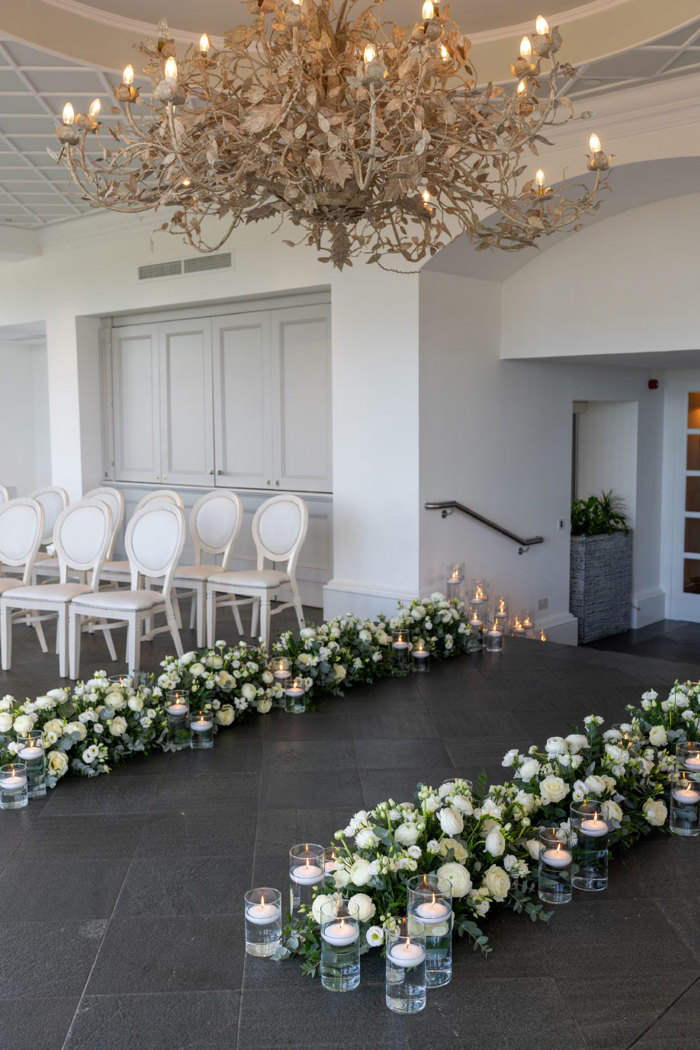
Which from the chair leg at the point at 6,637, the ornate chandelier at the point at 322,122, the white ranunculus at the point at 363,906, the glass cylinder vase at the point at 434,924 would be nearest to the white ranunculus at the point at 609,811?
the glass cylinder vase at the point at 434,924

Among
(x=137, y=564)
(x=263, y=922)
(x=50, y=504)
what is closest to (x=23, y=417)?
(x=50, y=504)

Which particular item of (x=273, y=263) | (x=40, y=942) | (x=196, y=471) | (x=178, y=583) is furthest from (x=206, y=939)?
(x=196, y=471)

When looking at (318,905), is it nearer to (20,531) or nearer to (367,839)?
(367,839)

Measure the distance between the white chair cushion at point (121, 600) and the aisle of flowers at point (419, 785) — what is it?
809 mm

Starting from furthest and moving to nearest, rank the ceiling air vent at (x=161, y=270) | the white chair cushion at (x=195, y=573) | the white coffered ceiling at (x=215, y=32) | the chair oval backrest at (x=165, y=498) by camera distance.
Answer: the ceiling air vent at (x=161, y=270) < the white chair cushion at (x=195, y=573) < the chair oval backrest at (x=165, y=498) < the white coffered ceiling at (x=215, y=32)

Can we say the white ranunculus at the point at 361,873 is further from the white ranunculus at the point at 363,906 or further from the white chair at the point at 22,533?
the white chair at the point at 22,533

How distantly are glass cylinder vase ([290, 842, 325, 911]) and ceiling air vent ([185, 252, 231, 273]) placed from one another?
5.65 m

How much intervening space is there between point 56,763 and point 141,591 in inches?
73.7

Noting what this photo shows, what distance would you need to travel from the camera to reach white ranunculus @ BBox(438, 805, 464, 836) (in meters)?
2.51

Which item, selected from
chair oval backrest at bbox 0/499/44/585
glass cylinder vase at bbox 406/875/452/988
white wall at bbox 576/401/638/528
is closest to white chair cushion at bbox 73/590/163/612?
chair oval backrest at bbox 0/499/44/585

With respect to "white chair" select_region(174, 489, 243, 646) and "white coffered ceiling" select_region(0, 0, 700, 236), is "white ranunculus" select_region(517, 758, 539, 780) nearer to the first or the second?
"white coffered ceiling" select_region(0, 0, 700, 236)

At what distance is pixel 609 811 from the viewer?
279 centimetres

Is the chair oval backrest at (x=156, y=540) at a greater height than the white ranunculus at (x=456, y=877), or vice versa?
the chair oval backrest at (x=156, y=540)

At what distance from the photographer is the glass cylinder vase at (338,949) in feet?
7.23
